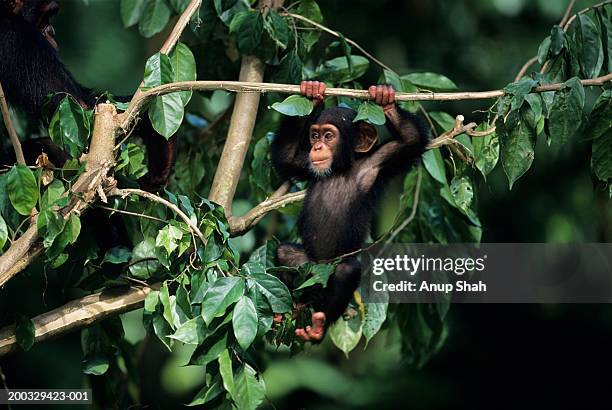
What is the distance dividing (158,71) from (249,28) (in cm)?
95

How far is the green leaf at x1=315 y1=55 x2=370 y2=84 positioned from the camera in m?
4.67

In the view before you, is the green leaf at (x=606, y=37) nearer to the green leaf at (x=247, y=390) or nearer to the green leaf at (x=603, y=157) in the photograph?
the green leaf at (x=603, y=157)

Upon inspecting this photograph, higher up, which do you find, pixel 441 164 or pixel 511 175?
pixel 441 164

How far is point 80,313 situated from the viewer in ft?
12.4

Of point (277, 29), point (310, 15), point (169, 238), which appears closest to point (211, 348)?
point (169, 238)

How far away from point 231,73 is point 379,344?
3.97 m

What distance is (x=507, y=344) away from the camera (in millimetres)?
8867

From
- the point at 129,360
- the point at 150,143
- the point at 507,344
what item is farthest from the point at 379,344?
the point at 150,143

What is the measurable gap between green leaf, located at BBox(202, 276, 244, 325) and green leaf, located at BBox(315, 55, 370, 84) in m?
1.69

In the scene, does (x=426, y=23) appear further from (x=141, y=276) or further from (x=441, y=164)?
(x=141, y=276)

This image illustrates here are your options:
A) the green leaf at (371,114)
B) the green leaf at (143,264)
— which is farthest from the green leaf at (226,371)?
the green leaf at (371,114)

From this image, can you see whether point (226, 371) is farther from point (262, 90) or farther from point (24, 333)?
point (262, 90)

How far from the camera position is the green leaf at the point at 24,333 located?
358 centimetres

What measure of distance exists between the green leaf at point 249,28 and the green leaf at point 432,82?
2.35 ft
